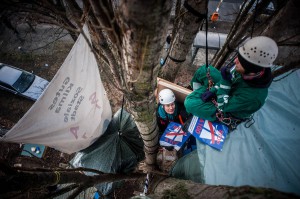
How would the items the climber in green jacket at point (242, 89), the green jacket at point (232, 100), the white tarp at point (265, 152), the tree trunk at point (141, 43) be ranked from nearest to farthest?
the tree trunk at point (141, 43)
the white tarp at point (265, 152)
the climber in green jacket at point (242, 89)
the green jacket at point (232, 100)

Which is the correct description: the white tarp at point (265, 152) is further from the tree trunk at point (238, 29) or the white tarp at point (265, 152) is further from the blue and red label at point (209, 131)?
the tree trunk at point (238, 29)

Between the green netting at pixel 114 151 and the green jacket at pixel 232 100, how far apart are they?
1459mm

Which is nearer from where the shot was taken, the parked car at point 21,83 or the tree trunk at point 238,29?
the tree trunk at point 238,29

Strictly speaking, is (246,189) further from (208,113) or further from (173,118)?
(173,118)

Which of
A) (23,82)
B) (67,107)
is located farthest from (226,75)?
(23,82)

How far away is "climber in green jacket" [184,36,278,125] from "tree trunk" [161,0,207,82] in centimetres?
90

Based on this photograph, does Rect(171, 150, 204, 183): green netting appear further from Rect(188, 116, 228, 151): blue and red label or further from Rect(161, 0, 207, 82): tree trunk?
Rect(161, 0, 207, 82): tree trunk

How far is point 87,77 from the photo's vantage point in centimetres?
252

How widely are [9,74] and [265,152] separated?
968 cm

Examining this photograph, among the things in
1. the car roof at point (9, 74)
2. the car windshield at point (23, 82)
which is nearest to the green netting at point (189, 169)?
the car windshield at point (23, 82)

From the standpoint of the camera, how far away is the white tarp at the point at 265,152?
2416mm

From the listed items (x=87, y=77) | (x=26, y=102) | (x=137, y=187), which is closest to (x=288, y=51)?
(x=87, y=77)

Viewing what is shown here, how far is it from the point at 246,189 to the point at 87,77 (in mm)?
2164

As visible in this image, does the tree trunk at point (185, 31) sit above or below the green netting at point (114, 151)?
above
